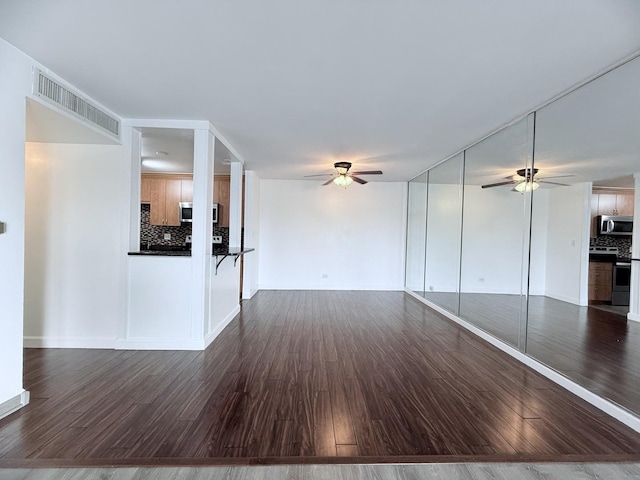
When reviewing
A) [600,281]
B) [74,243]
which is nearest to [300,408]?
[74,243]

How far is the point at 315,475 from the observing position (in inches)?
67.2

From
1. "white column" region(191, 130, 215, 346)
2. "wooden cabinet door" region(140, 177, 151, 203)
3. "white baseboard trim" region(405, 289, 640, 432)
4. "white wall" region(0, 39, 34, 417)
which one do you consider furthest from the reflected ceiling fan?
"wooden cabinet door" region(140, 177, 151, 203)

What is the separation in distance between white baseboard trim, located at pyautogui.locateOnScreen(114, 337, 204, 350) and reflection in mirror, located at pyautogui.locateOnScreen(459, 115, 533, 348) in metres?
3.63

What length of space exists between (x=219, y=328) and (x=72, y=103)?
2884mm

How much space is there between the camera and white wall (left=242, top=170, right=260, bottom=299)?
6.41 meters

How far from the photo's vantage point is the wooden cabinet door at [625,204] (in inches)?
136

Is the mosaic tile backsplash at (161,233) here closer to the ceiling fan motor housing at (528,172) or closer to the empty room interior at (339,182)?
the empty room interior at (339,182)

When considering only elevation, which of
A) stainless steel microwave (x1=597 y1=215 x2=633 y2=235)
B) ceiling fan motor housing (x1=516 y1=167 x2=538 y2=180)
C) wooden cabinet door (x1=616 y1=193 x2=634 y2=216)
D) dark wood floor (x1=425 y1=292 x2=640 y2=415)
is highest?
ceiling fan motor housing (x1=516 y1=167 x2=538 y2=180)

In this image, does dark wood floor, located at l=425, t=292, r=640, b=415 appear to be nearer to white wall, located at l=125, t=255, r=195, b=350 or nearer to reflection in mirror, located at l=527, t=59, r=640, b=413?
reflection in mirror, located at l=527, t=59, r=640, b=413

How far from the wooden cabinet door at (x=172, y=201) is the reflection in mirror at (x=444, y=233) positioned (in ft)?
16.9

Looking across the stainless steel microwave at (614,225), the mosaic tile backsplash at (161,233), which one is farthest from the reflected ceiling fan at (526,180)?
the mosaic tile backsplash at (161,233)

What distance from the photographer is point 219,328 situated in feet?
13.8

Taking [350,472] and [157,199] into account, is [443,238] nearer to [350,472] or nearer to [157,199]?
[350,472]

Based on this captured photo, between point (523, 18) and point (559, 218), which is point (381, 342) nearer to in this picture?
point (559, 218)
